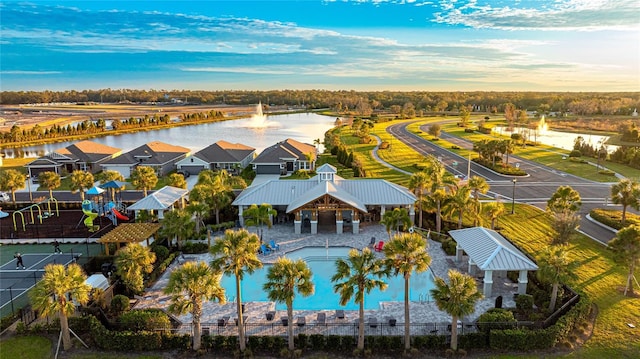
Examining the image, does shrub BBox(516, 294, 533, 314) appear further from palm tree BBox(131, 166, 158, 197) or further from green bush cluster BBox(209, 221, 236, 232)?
palm tree BBox(131, 166, 158, 197)

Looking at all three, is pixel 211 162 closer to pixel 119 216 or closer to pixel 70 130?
pixel 119 216

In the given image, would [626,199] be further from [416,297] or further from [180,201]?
[180,201]

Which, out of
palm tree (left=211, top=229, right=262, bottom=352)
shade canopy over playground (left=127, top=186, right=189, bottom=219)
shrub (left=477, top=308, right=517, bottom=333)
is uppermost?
palm tree (left=211, top=229, right=262, bottom=352)

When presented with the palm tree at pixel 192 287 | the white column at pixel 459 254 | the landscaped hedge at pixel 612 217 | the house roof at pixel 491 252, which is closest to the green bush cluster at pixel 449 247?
the white column at pixel 459 254

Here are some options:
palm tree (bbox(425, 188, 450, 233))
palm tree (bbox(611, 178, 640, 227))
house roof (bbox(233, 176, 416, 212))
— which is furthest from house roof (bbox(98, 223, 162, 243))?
palm tree (bbox(611, 178, 640, 227))

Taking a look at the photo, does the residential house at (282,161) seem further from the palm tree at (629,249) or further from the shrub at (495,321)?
the shrub at (495,321)

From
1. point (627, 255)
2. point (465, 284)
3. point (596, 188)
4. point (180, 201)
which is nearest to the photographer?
point (465, 284)

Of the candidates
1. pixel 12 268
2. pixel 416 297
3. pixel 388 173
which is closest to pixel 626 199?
pixel 416 297
